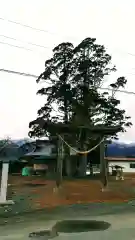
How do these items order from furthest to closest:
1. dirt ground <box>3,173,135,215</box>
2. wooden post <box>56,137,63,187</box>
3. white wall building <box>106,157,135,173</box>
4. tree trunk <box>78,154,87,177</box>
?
white wall building <box>106,157,135,173</box>
tree trunk <box>78,154,87,177</box>
wooden post <box>56,137,63,187</box>
dirt ground <box>3,173,135,215</box>

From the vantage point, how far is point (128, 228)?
10586 mm

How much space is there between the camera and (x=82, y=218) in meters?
13.0

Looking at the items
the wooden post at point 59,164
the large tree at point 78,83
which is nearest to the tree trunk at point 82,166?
the large tree at point 78,83

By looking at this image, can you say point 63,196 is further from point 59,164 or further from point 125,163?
point 125,163

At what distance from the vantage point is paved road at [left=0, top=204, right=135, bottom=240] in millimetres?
9367

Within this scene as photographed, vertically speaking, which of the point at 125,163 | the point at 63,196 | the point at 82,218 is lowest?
the point at 82,218

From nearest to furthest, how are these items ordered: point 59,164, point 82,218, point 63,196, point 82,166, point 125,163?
point 82,218
point 63,196
point 59,164
point 82,166
point 125,163

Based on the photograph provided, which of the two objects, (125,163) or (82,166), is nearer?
(82,166)

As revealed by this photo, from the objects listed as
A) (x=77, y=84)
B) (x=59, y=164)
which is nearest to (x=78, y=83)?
(x=77, y=84)

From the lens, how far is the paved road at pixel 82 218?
937cm

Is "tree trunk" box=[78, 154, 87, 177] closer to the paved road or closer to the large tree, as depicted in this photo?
the large tree

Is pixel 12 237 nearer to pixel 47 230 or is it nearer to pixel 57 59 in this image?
pixel 47 230

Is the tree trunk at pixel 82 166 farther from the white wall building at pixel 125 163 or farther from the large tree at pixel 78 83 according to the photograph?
the white wall building at pixel 125 163

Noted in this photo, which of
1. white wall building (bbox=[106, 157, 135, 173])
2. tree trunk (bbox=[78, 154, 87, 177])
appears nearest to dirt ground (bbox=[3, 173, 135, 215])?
tree trunk (bbox=[78, 154, 87, 177])
